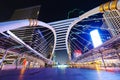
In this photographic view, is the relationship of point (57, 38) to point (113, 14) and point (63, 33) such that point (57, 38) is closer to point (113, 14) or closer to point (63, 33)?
point (63, 33)

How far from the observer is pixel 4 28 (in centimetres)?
977

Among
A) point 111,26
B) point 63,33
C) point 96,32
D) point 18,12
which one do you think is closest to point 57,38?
point 63,33

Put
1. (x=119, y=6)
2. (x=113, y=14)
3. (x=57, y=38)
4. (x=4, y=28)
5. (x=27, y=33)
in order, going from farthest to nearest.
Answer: (x=27, y=33)
(x=57, y=38)
(x=113, y=14)
(x=4, y=28)
(x=119, y=6)

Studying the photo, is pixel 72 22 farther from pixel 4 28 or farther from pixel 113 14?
pixel 4 28

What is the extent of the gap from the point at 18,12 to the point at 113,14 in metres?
82.4

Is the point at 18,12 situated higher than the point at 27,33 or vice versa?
the point at 18,12

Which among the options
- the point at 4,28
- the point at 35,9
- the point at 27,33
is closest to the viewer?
the point at 4,28

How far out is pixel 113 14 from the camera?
48.3 metres

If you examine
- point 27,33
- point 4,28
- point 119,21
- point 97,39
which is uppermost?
point 27,33

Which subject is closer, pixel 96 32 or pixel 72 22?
pixel 72 22

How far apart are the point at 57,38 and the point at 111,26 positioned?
25204 mm

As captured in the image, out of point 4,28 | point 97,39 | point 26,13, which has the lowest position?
point 4,28

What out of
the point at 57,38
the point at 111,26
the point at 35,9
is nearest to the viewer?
the point at 111,26

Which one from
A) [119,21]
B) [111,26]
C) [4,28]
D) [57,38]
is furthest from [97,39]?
[4,28]
